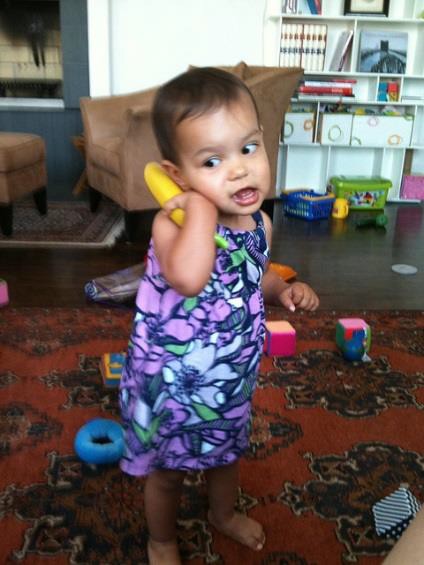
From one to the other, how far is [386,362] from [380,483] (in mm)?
575

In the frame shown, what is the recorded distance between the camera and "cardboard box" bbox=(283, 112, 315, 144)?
3891 millimetres

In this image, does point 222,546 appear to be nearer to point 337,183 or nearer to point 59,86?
point 337,183

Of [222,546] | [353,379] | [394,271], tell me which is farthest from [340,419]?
[394,271]

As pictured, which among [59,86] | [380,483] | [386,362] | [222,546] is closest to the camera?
[222,546]

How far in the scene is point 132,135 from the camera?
2.79 meters

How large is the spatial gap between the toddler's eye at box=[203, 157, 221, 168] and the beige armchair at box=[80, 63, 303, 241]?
2053mm

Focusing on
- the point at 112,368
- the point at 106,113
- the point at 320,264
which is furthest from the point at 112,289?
the point at 106,113

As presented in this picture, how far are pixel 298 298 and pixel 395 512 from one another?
456mm

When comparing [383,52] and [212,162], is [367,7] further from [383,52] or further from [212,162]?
[212,162]

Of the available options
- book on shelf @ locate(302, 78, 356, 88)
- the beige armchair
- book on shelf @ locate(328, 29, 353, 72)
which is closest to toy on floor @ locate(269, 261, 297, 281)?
the beige armchair

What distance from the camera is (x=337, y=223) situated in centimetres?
353

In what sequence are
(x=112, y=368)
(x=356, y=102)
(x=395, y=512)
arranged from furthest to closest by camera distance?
1. (x=356, y=102)
2. (x=112, y=368)
3. (x=395, y=512)

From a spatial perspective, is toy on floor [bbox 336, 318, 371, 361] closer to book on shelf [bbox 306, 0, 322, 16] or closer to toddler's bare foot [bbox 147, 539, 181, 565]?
toddler's bare foot [bbox 147, 539, 181, 565]

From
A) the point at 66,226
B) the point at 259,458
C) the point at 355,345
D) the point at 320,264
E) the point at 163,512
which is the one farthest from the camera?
the point at 66,226
